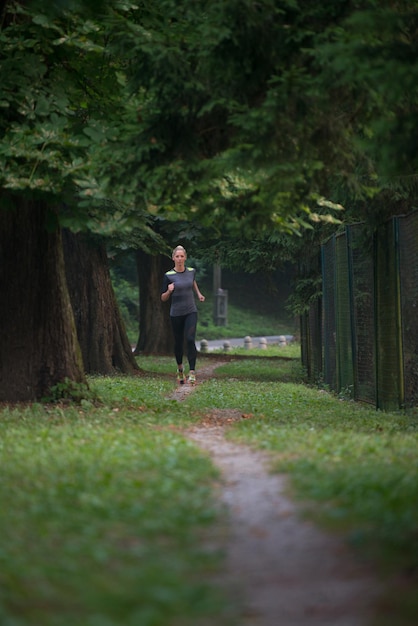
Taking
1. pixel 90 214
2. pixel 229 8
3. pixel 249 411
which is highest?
pixel 229 8

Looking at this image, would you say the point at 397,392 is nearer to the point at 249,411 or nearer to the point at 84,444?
the point at 249,411

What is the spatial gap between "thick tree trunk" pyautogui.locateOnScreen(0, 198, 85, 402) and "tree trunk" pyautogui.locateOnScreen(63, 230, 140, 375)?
9351 millimetres

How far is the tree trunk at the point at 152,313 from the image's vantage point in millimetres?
34625

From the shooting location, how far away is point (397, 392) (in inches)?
578

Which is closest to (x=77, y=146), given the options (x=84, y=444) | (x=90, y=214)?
(x=90, y=214)

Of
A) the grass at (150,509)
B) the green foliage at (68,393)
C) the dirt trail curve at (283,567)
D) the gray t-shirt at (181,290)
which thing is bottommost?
the dirt trail curve at (283,567)

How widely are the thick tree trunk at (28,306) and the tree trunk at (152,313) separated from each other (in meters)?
19.9

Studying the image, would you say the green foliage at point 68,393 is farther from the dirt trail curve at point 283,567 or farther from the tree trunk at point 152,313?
the tree trunk at point 152,313

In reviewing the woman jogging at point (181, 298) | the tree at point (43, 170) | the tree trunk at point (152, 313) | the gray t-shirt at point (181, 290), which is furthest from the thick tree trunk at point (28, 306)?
the tree trunk at point (152, 313)

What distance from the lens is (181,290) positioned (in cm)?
1958

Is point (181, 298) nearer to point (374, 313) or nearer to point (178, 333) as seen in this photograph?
point (178, 333)

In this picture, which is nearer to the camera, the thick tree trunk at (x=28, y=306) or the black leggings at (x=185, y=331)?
the thick tree trunk at (x=28, y=306)

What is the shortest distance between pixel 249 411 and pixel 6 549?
914cm

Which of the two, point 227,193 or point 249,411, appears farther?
point 249,411
